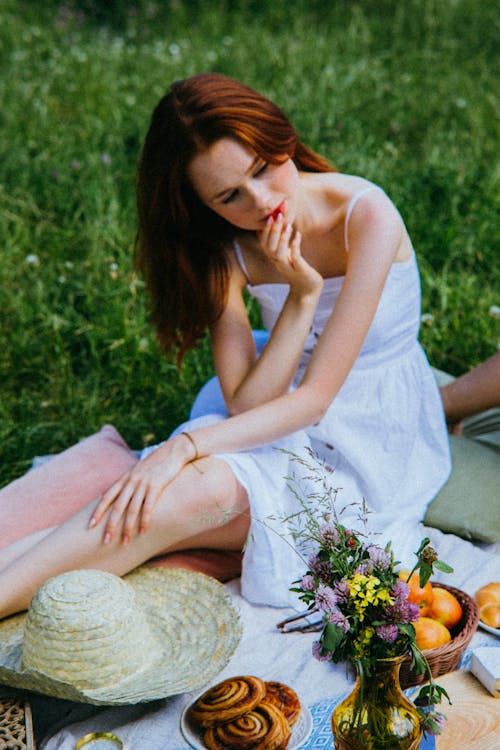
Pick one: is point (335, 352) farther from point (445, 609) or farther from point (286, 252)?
point (445, 609)

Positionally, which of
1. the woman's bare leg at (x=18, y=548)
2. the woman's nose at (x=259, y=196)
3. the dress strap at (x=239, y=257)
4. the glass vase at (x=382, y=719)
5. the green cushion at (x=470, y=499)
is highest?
the woman's nose at (x=259, y=196)

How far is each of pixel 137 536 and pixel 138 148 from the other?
3.44 m

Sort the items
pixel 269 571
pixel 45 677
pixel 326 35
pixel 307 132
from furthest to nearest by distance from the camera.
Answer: pixel 326 35
pixel 307 132
pixel 269 571
pixel 45 677

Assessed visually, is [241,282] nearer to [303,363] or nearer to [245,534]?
[303,363]

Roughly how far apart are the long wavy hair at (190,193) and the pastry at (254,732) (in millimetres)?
1468

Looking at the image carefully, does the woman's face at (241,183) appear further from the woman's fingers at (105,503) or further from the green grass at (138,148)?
the green grass at (138,148)

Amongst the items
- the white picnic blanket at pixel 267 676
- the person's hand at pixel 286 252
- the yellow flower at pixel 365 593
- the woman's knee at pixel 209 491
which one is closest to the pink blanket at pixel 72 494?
the white picnic blanket at pixel 267 676

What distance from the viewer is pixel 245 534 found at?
119 inches

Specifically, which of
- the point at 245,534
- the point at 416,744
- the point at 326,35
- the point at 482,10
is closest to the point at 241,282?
the point at 245,534

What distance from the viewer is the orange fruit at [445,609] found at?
2498 millimetres

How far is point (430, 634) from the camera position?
2.39 meters

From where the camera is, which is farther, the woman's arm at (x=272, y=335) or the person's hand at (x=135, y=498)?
the woman's arm at (x=272, y=335)

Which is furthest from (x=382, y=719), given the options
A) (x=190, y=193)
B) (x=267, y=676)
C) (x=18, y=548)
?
(x=190, y=193)

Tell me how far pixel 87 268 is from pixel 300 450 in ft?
7.15
